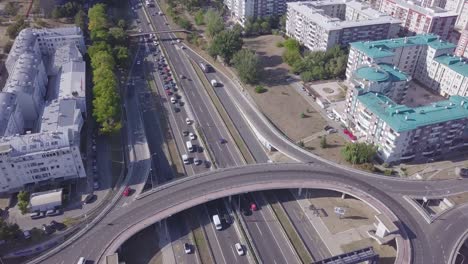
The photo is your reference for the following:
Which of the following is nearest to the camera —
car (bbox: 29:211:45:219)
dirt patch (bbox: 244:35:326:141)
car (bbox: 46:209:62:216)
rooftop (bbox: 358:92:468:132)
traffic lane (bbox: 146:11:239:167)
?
car (bbox: 29:211:45:219)

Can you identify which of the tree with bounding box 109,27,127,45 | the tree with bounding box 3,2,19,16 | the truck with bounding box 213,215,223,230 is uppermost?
the tree with bounding box 3,2,19,16

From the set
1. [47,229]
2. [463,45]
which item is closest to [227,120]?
[47,229]

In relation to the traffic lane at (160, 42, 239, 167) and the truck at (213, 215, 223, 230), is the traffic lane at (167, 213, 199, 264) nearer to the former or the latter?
the truck at (213, 215, 223, 230)

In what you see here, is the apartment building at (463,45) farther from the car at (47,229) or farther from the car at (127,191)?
the car at (47,229)

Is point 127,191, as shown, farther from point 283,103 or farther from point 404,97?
point 404,97

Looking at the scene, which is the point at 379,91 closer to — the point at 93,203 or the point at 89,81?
the point at 93,203

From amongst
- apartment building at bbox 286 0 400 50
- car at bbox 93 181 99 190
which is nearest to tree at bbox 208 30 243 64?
apartment building at bbox 286 0 400 50
